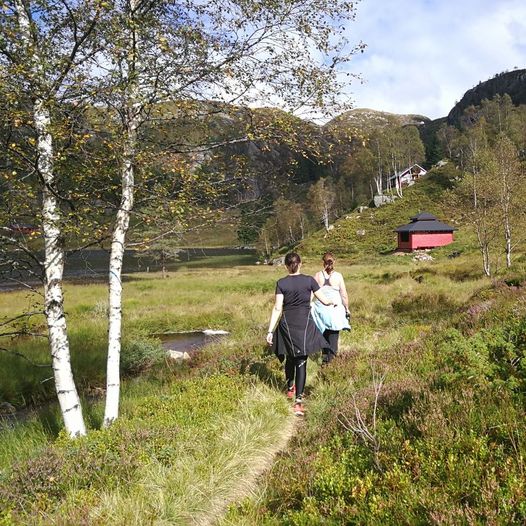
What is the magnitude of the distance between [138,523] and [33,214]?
416cm

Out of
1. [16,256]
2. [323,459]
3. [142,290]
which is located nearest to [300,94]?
[16,256]

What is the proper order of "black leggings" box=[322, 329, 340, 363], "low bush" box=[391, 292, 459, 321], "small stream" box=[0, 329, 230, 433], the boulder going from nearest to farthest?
"black leggings" box=[322, 329, 340, 363] → "small stream" box=[0, 329, 230, 433] → the boulder → "low bush" box=[391, 292, 459, 321]

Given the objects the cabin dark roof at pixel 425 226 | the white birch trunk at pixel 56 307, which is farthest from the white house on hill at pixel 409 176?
the white birch trunk at pixel 56 307

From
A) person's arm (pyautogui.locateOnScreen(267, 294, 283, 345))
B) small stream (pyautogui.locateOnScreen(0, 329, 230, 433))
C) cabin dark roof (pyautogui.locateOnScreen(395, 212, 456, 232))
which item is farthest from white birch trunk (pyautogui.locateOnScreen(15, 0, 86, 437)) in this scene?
cabin dark roof (pyautogui.locateOnScreen(395, 212, 456, 232))

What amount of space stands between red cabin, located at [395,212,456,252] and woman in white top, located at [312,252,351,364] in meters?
58.3

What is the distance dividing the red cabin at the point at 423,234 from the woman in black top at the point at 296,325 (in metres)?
60.4

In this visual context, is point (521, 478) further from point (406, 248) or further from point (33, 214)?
point (406, 248)

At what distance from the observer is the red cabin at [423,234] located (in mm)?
63938

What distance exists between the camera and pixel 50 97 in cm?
530

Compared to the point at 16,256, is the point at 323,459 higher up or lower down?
lower down

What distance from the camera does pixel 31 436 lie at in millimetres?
7422

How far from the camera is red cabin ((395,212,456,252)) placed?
6394 centimetres

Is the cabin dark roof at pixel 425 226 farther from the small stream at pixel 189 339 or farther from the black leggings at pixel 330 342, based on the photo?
the black leggings at pixel 330 342

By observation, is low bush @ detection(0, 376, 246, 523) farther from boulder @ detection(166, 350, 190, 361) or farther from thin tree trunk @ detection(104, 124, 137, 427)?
boulder @ detection(166, 350, 190, 361)
